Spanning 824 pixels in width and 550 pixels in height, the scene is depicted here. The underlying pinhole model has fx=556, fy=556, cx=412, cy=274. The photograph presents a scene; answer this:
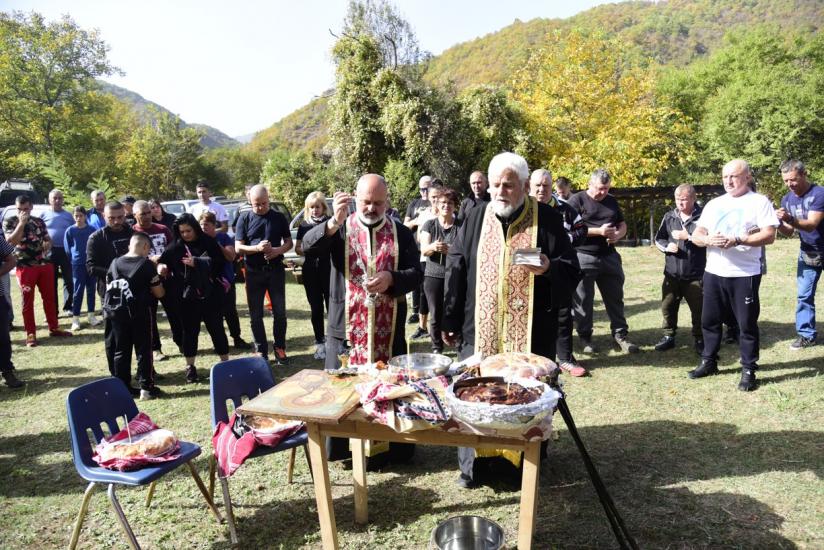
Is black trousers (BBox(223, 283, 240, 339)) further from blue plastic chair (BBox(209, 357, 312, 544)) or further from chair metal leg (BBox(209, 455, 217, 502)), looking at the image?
chair metal leg (BBox(209, 455, 217, 502))

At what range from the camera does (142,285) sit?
5.84 m

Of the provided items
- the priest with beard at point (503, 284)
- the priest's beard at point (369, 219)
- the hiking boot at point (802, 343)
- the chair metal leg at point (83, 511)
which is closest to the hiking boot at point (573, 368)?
the priest with beard at point (503, 284)

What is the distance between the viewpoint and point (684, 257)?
6715mm

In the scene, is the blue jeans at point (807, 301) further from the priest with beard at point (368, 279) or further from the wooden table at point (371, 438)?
the wooden table at point (371, 438)

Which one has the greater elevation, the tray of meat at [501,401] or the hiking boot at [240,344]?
the tray of meat at [501,401]

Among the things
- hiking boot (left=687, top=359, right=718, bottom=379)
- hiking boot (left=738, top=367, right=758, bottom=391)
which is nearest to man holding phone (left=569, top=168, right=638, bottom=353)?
hiking boot (left=687, top=359, right=718, bottom=379)

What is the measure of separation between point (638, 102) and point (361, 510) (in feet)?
81.7

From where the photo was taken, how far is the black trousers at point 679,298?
22.1 ft

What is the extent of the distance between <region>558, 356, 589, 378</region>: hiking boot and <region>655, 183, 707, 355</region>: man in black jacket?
53.1 inches

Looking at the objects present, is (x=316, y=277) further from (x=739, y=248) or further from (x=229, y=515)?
(x=739, y=248)

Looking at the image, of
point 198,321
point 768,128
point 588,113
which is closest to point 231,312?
point 198,321

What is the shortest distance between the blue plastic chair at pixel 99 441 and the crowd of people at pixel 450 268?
1421 millimetres

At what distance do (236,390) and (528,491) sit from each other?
85.9 inches

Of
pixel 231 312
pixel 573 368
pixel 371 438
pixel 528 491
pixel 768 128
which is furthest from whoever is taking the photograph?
pixel 768 128
